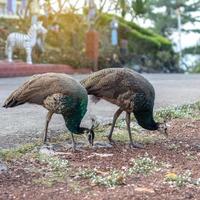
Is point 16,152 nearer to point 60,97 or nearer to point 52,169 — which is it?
point 60,97

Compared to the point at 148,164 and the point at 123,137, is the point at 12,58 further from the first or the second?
the point at 148,164

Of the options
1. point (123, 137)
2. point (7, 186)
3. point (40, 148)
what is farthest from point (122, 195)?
point (123, 137)

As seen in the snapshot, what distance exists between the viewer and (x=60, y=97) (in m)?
4.69

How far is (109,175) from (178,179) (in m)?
0.45

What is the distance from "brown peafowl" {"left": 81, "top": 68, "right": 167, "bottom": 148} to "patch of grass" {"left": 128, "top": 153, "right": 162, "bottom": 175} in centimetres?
64

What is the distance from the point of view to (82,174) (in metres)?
3.98

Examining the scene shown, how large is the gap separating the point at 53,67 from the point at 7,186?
483 inches

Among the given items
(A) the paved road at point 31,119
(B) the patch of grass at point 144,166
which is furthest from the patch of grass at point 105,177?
(A) the paved road at point 31,119

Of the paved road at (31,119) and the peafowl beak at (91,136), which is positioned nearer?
the peafowl beak at (91,136)

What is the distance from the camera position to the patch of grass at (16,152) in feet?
15.0

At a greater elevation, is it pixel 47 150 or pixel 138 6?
pixel 138 6

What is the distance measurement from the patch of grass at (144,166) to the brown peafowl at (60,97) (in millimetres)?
541

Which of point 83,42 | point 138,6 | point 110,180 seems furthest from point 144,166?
point 138,6

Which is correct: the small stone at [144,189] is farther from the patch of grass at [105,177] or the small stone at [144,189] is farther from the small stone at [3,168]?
the small stone at [3,168]
